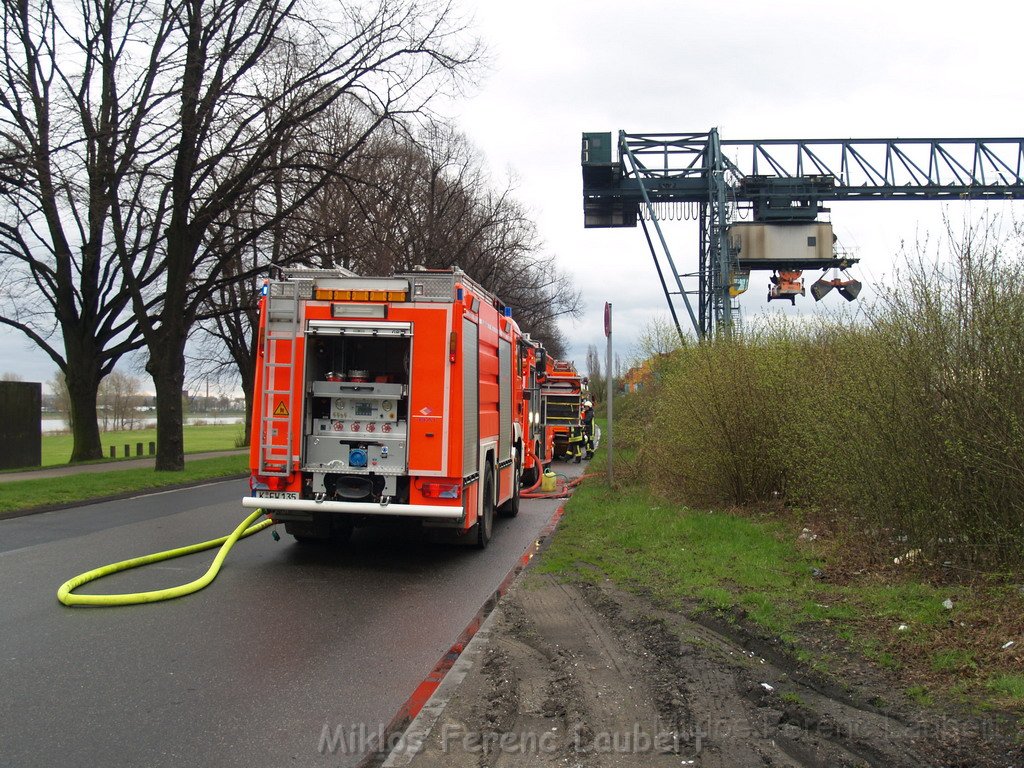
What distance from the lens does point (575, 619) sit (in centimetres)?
680

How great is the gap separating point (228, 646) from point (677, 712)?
329 centimetres

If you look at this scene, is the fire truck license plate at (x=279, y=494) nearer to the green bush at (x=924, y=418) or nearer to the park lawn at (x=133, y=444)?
the green bush at (x=924, y=418)

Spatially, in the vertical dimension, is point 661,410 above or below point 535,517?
above

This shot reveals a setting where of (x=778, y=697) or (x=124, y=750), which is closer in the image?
(x=124, y=750)

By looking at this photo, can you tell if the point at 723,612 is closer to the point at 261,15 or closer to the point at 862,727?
the point at 862,727

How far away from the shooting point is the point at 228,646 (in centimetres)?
607

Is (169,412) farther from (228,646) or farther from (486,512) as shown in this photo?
(228,646)

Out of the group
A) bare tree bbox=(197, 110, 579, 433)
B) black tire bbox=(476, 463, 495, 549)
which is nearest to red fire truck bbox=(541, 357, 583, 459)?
bare tree bbox=(197, 110, 579, 433)

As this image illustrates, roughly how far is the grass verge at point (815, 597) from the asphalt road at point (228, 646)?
1532mm

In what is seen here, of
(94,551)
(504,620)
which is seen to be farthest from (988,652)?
(94,551)

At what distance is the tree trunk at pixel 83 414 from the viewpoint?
2575 centimetres

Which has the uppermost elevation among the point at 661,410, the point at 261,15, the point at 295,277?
the point at 261,15

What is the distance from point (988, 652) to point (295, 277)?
7454 millimetres

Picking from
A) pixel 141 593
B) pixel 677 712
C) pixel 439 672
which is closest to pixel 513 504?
pixel 141 593
